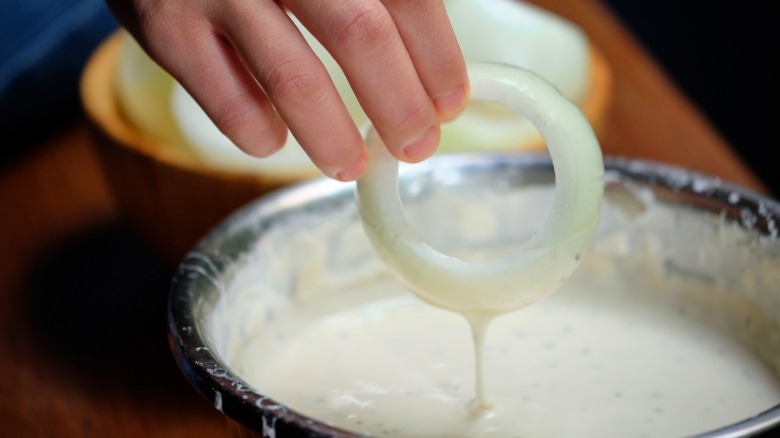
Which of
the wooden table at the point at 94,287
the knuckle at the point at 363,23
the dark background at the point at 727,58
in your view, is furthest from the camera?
the dark background at the point at 727,58

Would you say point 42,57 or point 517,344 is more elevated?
point 42,57

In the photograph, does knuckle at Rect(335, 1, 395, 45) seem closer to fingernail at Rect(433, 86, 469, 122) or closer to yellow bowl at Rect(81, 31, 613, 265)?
fingernail at Rect(433, 86, 469, 122)

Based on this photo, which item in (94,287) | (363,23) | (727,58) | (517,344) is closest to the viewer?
(363,23)

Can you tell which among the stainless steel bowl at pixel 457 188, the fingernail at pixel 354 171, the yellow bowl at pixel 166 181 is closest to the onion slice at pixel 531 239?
the fingernail at pixel 354 171

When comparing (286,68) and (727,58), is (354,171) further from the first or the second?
(727,58)

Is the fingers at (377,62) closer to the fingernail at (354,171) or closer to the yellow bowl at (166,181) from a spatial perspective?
the fingernail at (354,171)

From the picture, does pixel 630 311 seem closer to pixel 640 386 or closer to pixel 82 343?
pixel 640 386

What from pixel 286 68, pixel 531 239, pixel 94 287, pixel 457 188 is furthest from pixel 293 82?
pixel 94 287

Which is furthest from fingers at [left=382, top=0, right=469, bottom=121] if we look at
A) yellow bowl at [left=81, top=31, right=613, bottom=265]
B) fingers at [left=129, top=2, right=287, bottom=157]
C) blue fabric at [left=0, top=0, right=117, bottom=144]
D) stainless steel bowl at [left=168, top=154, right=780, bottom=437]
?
blue fabric at [left=0, top=0, right=117, bottom=144]
